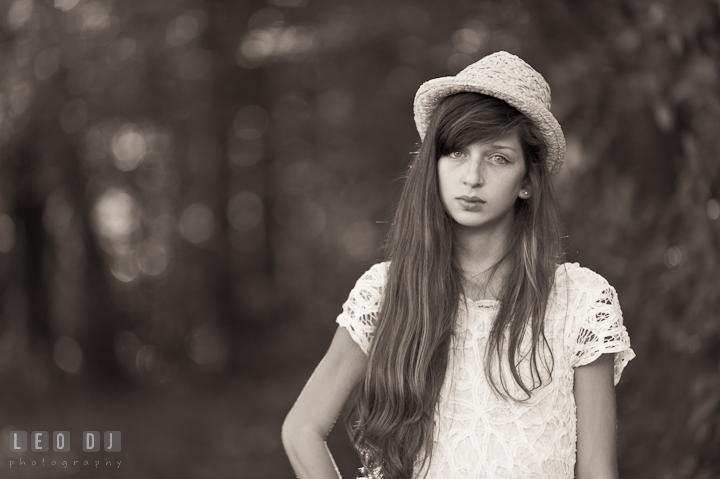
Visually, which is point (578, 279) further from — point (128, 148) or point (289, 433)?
point (128, 148)

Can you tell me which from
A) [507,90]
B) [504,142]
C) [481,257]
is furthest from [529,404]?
[507,90]

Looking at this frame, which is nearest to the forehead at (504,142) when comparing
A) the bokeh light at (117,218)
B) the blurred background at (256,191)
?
the blurred background at (256,191)

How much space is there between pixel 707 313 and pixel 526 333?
1112mm

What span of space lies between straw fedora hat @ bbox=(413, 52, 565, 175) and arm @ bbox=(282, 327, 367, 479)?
1.83ft

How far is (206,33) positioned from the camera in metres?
8.80

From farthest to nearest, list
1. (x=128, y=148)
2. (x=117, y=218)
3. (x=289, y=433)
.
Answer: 1. (x=117, y=218)
2. (x=128, y=148)
3. (x=289, y=433)

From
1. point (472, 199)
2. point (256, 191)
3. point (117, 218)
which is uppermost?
point (256, 191)

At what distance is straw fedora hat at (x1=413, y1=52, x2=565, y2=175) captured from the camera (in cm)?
175

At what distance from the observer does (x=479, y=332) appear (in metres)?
1.82

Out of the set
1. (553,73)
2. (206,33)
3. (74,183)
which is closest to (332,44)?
(206,33)

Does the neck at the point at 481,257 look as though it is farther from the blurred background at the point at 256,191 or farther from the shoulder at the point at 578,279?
the blurred background at the point at 256,191

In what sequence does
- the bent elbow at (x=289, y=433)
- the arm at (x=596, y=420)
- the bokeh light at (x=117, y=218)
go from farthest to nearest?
Result: the bokeh light at (x=117, y=218) → the bent elbow at (x=289, y=433) → the arm at (x=596, y=420)

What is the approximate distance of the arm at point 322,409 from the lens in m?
1.81

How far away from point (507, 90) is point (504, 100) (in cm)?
5
